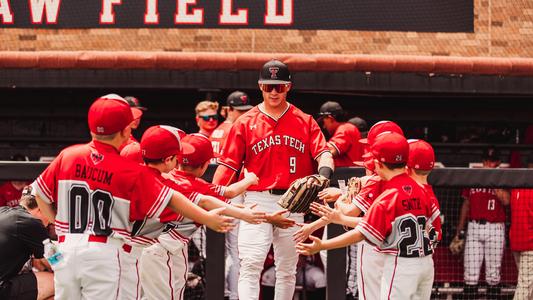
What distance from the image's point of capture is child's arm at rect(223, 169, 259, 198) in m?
5.99

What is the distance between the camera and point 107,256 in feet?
15.9

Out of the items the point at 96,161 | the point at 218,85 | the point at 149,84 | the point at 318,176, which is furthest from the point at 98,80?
the point at 96,161

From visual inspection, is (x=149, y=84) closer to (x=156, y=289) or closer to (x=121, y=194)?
(x=156, y=289)

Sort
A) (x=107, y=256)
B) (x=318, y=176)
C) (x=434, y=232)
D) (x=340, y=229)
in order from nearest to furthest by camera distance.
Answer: (x=107, y=256), (x=434, y=232), (x=318, y=176), (x=340, y=229)

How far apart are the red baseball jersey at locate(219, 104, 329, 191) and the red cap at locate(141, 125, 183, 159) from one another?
1.15 meters

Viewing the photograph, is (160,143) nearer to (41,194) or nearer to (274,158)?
(41,194)

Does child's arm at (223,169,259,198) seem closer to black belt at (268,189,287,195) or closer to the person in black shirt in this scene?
black belt at (268,189,287,195)

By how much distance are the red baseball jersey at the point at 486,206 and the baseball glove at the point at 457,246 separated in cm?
26

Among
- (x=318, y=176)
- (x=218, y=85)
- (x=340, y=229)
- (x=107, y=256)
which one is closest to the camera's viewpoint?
(x=107, y=256)

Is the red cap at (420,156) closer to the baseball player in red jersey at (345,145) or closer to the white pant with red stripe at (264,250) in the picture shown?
the white pant with red stripe at (264,250)

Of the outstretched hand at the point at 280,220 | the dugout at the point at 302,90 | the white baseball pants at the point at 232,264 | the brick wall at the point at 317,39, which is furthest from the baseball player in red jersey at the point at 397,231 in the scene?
the brick wall at the point at 317,39

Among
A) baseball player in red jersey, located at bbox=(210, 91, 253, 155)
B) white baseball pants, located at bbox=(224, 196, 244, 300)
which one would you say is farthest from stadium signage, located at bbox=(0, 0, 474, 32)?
white baseball pants, located at bbox=(224, 196, 244, 300)

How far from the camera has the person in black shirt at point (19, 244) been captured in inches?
236

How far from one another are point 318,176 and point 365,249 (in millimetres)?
587
